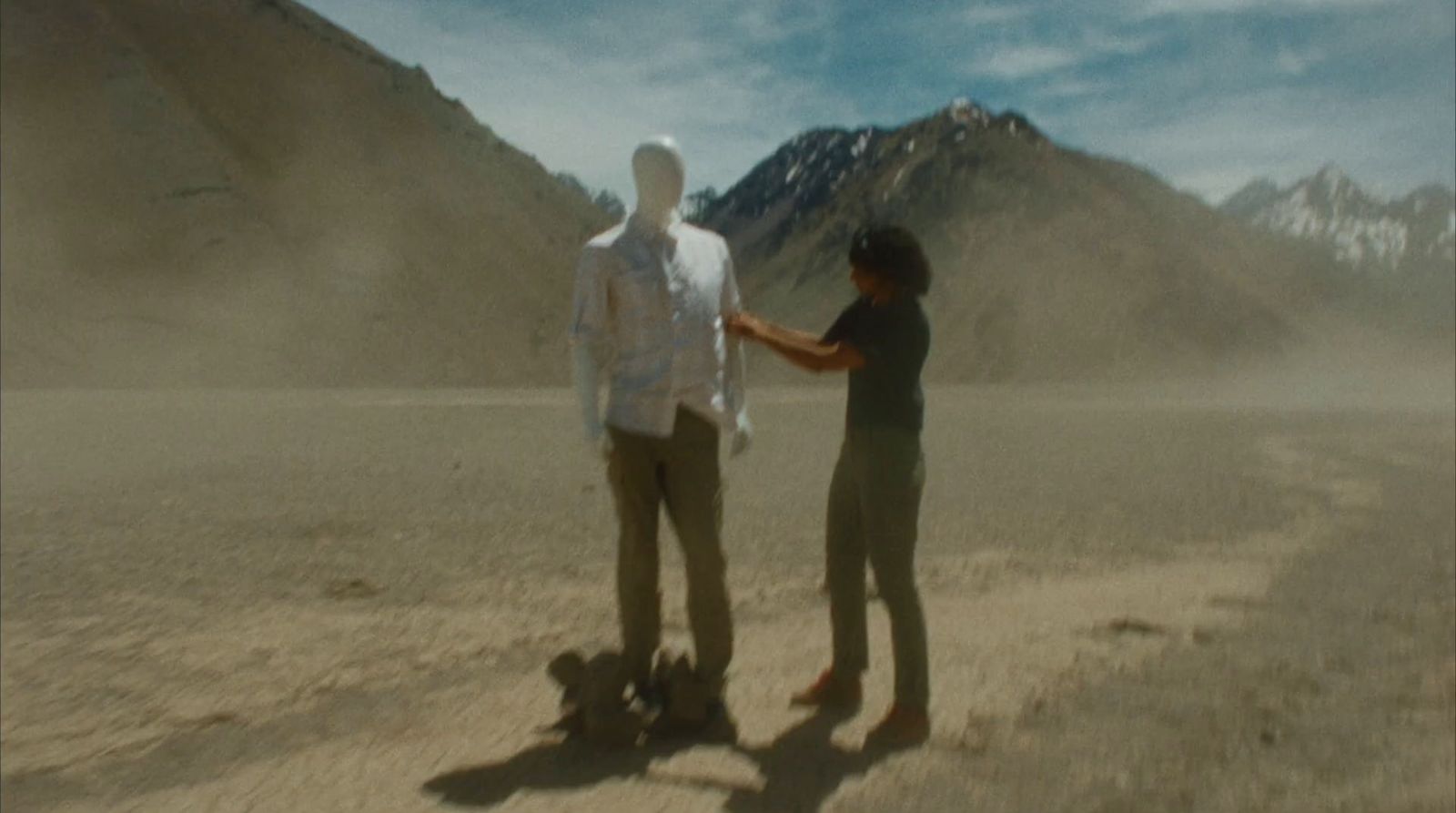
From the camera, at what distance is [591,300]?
17.9 ft

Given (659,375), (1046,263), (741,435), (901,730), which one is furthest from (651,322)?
(1046,263)

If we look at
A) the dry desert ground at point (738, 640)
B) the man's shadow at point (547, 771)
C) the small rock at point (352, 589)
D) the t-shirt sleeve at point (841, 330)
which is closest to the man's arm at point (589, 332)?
the t-shirt sleeve at point (841, 330)

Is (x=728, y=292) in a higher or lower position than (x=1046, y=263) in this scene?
lower

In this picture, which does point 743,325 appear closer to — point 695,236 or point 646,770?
point 695,236

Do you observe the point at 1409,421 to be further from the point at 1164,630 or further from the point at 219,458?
the point at 1164,630

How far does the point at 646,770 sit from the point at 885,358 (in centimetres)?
162

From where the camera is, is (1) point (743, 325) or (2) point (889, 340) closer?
(2) point (889, 340)

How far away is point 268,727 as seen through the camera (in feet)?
22.3

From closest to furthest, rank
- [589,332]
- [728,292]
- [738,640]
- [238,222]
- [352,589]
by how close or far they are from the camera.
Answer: [589,332]
[728,292]
[738,640]
[352,589]
[238,222]

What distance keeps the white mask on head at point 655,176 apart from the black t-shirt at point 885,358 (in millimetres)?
717

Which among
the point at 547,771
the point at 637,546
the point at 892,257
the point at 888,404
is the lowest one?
the point at 547,771

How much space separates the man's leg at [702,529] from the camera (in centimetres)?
562

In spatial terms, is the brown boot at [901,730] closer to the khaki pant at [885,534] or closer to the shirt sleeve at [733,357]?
the khaki pant at [885,534]

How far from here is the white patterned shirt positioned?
5473 millimetres
